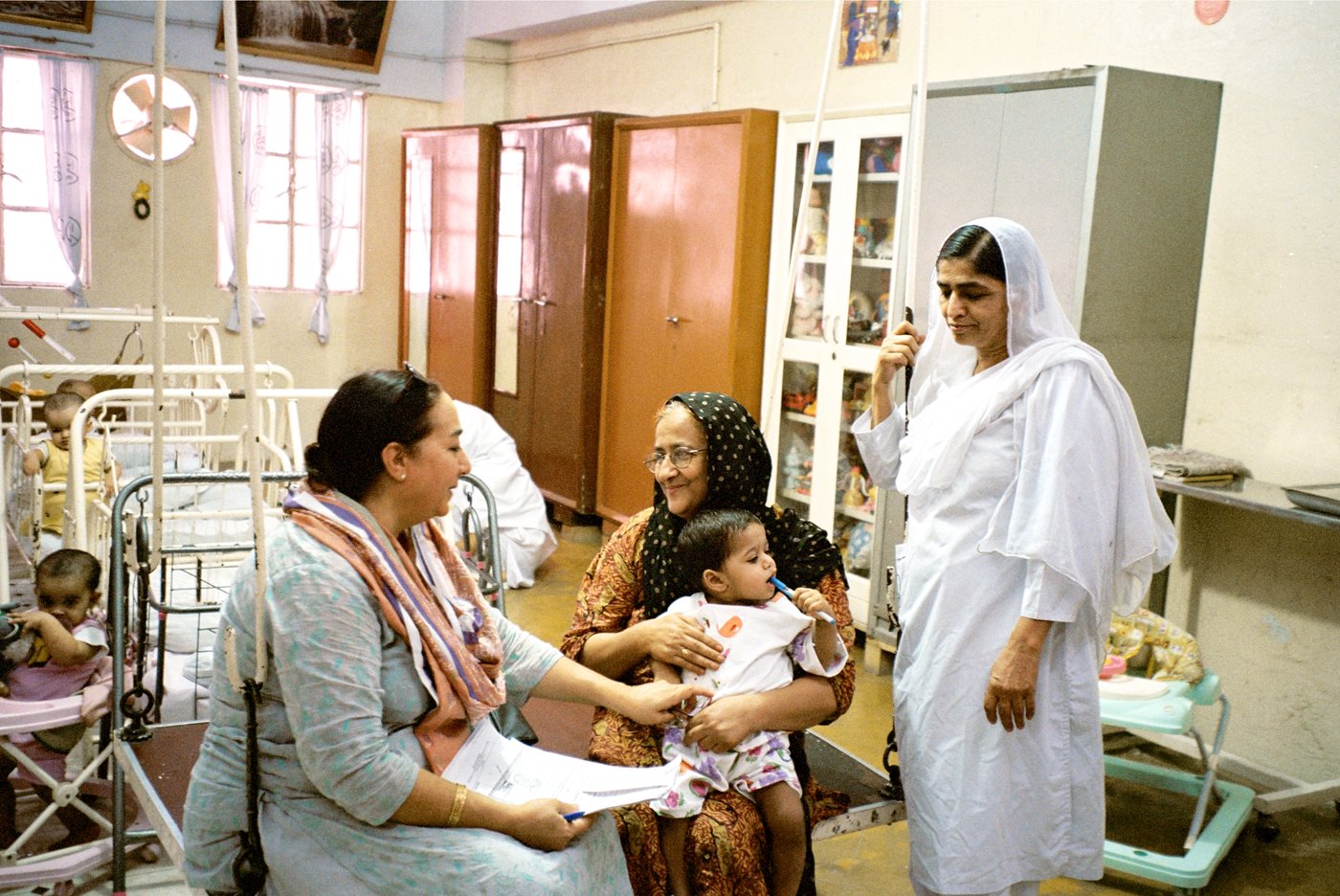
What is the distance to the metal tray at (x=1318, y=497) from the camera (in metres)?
3.29

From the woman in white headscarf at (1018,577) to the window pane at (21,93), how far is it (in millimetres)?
7280

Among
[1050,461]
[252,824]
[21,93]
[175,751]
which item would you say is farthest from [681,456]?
[21,93]

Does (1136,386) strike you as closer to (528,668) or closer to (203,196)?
(528,668)

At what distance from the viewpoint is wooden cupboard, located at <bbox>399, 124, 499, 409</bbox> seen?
7.66 m

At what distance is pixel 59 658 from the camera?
300 centimetres

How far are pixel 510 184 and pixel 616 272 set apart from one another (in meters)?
1.28

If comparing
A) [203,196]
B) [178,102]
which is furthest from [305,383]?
[178,102]

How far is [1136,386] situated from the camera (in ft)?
13.3

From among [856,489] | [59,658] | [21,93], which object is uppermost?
[21,93]

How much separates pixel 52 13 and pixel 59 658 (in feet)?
19.7

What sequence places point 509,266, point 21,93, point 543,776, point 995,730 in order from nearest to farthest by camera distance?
1. point 543,776
2. point 995,730
3. point 509,266
4. point 21,93

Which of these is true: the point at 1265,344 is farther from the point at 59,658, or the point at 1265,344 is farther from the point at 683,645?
the point at 59,658

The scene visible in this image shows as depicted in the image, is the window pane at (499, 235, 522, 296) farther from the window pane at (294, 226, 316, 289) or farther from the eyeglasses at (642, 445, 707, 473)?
the eyeglasses at (642, 445, 707, 473)

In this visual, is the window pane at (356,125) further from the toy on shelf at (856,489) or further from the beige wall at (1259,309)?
the toy on shelf at (856,489)
